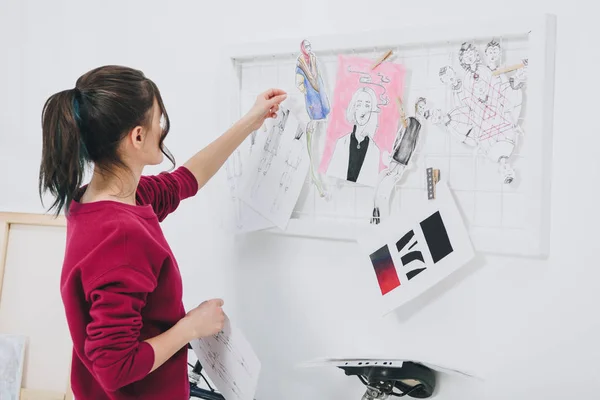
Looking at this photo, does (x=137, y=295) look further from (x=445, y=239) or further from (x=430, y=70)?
(x=430, y=70)

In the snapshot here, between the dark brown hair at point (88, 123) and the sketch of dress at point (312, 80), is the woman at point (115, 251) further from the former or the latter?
the sketch of dress at point (312, 80)

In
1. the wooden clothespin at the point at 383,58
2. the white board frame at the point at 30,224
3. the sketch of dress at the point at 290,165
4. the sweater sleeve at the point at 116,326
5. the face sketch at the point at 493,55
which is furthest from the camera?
the white board frame at the point at 30,224

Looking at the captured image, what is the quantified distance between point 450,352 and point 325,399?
0.30 m

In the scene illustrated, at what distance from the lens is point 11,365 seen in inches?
67.7

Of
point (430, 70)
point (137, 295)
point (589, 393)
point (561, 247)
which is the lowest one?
point (589, 393)

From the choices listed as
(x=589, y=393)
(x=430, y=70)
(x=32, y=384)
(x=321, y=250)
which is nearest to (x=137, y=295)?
(x=321, y=250)

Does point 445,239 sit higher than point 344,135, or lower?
lower

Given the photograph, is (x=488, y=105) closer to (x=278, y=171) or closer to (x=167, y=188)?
(x=278, y=171)

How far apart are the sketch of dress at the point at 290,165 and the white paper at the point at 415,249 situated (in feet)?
0.66

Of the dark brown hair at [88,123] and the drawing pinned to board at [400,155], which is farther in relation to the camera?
the drawing pinned to board at [400,155]

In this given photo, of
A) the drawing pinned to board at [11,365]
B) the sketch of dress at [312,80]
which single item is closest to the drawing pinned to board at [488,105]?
the sketch of dress at [312,80]

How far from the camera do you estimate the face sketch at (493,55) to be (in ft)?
3.59

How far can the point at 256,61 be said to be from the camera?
137 centimetres

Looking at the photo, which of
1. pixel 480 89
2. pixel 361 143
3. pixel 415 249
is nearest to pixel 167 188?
pixel 361 143
